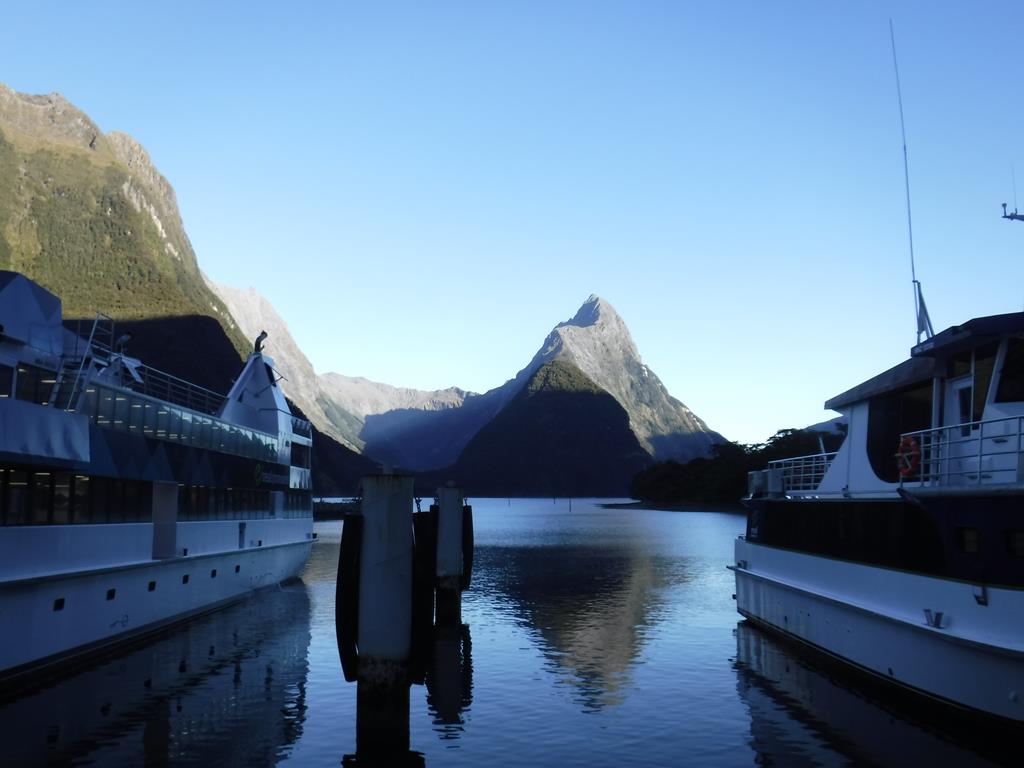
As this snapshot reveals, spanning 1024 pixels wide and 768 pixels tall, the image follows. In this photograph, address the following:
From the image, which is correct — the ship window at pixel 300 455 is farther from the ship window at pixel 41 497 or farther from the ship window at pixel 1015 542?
the ship window at pixel 1015 542

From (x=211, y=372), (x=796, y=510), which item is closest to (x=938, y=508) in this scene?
(x=796, y=510)

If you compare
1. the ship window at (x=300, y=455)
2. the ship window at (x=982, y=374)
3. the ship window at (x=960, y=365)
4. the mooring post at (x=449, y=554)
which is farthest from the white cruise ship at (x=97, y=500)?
the ship window at (x=960, y=365)

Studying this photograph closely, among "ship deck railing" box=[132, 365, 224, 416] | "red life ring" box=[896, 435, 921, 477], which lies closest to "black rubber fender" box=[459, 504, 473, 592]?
"ship deck railing" box=[132, 365, 224, 416]

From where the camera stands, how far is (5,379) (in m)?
22.5

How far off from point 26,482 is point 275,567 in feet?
68.3

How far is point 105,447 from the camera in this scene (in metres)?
25.7

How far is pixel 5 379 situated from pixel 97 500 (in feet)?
14.7

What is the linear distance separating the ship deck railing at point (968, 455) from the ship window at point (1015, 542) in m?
0.90

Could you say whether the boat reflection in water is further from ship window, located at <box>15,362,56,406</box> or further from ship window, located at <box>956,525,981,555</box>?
ship window, located at <box>15,362,56,406</box>

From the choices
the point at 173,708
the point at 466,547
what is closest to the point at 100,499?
the point at 173,708

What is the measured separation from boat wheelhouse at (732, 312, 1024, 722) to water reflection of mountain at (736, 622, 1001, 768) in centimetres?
76

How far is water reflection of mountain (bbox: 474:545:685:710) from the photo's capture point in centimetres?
2506

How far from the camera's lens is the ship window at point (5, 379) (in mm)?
22375

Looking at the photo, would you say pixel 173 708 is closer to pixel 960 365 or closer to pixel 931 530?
pixel 931 530
